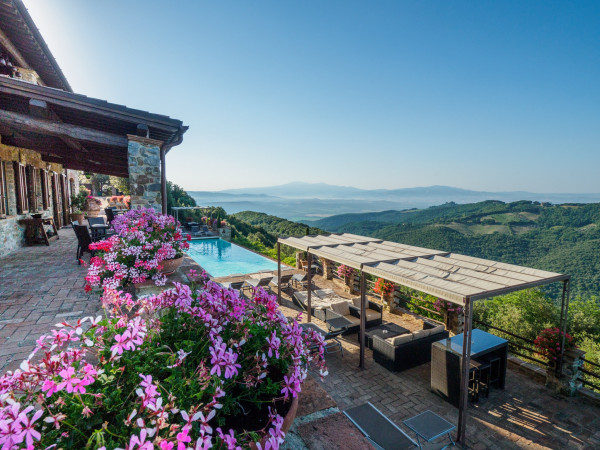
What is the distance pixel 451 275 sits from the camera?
15.3 feet

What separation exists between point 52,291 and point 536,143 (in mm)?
47210

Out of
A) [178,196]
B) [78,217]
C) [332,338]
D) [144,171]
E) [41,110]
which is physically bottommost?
[332,338]

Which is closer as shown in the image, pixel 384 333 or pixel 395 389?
pixel 395 389

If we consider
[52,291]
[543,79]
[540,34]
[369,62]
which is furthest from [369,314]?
[543,79]

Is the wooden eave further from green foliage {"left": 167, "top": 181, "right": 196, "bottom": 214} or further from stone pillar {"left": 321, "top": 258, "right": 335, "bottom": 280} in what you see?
green foliage {"left": 167, "top": 181, "right": 196, "bottom": 214}

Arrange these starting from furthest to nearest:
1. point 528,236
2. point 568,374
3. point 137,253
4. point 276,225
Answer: point 276,225 < point 528,236 < point 568,374 < point 137,253

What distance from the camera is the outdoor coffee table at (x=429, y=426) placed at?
3472 millimetres

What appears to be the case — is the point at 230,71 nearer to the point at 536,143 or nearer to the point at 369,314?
the point at 369,314

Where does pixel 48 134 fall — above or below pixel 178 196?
above

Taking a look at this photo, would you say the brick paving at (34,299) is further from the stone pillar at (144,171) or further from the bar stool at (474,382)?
the bar stool at (474,382)

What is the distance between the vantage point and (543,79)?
26.8 metres

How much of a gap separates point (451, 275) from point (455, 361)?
1.28 metres

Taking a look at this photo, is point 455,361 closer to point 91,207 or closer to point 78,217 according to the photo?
point 78,217

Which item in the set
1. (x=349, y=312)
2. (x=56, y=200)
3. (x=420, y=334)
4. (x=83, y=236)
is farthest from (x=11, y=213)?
(x=420, y=334)
